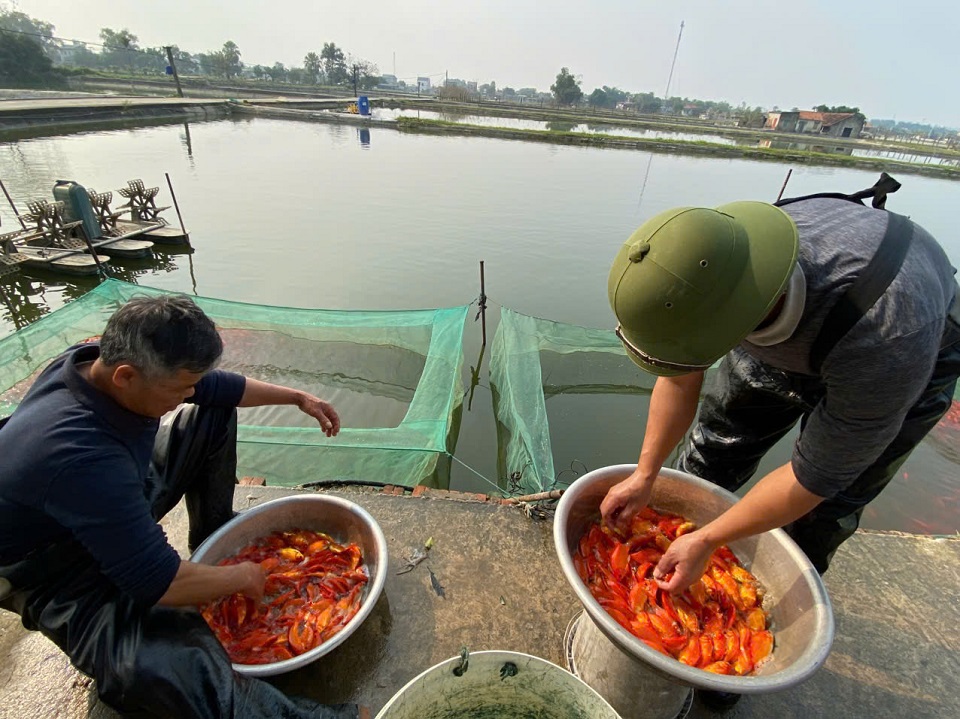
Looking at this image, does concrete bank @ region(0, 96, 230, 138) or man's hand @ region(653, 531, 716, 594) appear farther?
concrete bank @ region(0, 96, 230, 138)

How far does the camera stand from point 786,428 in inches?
82.4

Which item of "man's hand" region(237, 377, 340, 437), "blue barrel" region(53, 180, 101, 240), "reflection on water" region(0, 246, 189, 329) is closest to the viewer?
"man's hand" region(237, 377, 340, 437)

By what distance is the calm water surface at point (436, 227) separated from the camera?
522 centimetres

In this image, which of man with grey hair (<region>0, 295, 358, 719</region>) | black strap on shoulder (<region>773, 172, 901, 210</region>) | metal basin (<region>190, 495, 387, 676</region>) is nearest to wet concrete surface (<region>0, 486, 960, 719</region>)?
metal basin (<region>190, 495, 387, 676</region>)

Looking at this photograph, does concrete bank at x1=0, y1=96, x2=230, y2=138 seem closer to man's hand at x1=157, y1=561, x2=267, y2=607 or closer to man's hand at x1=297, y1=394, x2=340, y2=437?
man's hand at x1=297, y1=394, x2=340, y2=437

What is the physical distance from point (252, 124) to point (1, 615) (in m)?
38.8

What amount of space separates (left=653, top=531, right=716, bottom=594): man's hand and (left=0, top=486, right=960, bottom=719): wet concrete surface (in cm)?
74

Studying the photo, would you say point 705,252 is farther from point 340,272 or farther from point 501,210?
point 501,210

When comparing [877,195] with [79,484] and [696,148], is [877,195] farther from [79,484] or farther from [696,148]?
[696,148]

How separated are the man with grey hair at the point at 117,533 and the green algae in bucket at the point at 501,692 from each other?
22.1 inches

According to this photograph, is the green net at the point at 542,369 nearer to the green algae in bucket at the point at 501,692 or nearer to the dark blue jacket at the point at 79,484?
the green algae in bucket at the point at 501,692

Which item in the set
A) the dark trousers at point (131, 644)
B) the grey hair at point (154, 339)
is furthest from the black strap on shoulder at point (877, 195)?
the dark trousers at point (131, 644)

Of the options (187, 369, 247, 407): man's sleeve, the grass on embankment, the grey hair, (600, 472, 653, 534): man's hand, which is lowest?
the grass on embankment

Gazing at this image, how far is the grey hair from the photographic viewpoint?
136 cm
